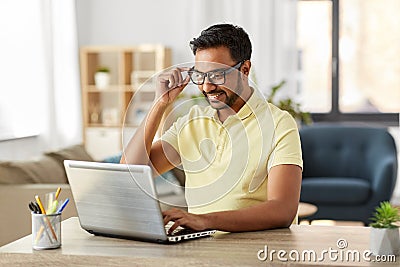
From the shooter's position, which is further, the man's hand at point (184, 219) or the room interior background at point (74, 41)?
the room interior background at point (74, 41)

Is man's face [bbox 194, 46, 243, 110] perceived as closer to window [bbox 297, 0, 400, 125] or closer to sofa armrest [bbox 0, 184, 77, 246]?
sofa armrest [bbox 0, 184, 77, 246]

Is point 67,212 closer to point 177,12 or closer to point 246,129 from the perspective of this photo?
point 246,129

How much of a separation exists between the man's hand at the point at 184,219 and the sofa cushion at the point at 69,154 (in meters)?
3.03

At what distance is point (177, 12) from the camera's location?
24.8 feet

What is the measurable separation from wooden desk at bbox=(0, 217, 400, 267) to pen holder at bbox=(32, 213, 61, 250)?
24 mm

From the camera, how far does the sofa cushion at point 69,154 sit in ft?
16.2

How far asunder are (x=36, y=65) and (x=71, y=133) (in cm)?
77

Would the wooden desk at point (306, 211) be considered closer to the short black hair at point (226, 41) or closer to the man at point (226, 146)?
the man at point (226, 146)

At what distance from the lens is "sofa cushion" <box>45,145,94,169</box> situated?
4938 mm

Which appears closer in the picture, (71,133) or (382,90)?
(71,133)

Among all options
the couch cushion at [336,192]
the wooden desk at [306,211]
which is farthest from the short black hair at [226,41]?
the couch cushion at [336,192]

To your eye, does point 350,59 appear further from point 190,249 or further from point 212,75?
point 190,249

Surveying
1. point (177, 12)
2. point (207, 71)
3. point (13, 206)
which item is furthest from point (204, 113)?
point (177, 12)

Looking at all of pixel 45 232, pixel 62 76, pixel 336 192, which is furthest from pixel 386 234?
pixel 62 76
